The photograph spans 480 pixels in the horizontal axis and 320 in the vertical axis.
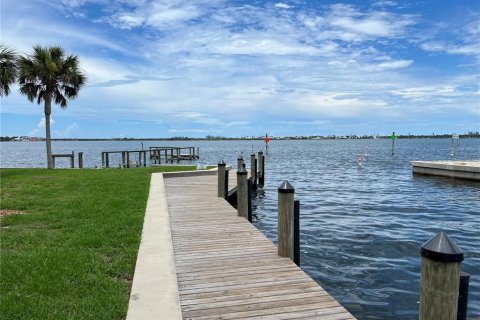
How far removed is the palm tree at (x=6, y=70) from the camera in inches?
873

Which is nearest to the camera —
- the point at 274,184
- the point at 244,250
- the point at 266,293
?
the point at 266,293

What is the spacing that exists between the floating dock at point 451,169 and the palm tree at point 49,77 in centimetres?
2585

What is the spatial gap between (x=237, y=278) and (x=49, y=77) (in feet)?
86.6

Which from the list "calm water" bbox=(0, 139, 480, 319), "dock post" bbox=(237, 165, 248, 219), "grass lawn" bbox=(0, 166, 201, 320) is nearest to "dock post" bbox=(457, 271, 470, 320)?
"calm water" bbox=(0, 139, 480, 319)

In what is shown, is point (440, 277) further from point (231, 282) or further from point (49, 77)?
point (49, 77)

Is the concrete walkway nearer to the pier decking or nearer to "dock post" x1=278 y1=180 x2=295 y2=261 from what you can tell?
the pier decking

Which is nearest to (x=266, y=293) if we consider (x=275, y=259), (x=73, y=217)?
(x=275, y=259)

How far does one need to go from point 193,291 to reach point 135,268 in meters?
1.15

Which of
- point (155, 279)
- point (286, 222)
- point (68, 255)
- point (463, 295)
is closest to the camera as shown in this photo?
point (463, 295)

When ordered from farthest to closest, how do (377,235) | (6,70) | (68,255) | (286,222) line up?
(6,70) < (377,235) < (286,222) < (68,255)

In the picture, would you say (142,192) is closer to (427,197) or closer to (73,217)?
(73,217)

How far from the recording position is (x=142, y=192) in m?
13.8

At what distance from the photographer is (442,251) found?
3.01 m

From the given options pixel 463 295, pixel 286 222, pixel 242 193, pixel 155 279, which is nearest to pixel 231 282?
pixel 155 279
